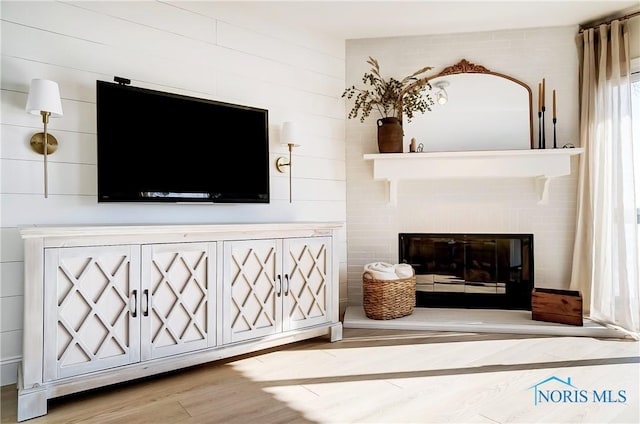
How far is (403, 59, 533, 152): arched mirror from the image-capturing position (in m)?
3.65

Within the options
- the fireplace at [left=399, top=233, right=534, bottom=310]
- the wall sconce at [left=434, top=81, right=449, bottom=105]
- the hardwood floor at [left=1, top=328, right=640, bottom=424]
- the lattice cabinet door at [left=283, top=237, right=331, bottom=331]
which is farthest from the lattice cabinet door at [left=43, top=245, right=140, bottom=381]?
the wall sconce at [left=434, top=81, right=449, bottom=105]

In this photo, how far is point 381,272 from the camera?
337cm

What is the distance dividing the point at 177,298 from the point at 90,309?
1.38 feet

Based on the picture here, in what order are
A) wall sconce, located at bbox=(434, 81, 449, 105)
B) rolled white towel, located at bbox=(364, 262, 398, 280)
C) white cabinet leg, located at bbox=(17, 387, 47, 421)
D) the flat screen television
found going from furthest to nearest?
wall sconce, located at bbox=(434, 81, 449, 105) → rolled white towel, located at bbox=(364, 262, 398, 280) → the flat screen television → white cabinet leg, located at bbox=(17, 387, 47, 421)

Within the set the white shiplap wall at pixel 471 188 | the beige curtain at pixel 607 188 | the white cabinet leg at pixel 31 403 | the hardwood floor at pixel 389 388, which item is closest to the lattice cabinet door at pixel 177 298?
the hardwood floor at pixel 389 388

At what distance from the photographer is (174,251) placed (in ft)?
7.61

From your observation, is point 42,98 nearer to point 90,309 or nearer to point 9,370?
point 90,309

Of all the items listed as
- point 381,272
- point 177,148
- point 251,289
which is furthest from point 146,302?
point 381,272

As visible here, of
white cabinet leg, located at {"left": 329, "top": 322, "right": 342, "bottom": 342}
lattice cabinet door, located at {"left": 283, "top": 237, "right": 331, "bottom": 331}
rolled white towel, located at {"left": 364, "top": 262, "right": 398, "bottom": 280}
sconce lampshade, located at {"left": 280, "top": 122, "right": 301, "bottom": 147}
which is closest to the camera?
lattice cabinet door, located at {"left": 283, "top": 237, "right": 331, "bottom": 331}

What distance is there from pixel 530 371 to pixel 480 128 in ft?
6.71

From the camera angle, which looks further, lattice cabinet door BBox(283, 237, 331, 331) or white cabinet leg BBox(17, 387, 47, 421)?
lattice cabinet door BBox(283, 237, 331, 331)

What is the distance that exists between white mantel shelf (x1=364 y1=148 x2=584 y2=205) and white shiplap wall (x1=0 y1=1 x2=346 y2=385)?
505 millimetres

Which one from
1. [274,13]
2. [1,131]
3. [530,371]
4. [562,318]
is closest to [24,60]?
[1,131]

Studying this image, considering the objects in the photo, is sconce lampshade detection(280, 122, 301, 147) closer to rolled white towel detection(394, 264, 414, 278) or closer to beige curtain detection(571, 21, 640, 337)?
rolled white towel detection(394, 264, 414, 278)
